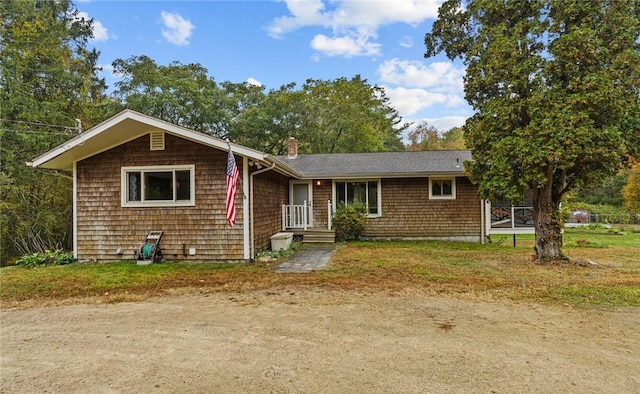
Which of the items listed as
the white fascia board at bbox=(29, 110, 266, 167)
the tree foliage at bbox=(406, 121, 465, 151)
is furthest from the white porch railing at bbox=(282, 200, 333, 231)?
the tree foliage at bbox=(406, 121, 465, 151)

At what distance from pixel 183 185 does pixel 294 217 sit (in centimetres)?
448

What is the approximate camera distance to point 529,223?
12.2 metres

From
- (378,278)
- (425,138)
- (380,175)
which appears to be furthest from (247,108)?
(425,138)

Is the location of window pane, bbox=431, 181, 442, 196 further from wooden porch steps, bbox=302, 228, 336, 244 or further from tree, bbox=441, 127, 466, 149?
tree, bbox=441, 127, 466, 149

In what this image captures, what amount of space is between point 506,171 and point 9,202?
17851 millimetres

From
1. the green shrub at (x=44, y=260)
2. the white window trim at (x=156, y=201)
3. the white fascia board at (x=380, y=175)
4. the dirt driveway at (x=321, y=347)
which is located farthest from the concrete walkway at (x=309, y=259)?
the green shrub at (x=44, y=260)

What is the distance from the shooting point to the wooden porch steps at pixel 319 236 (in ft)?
38.9

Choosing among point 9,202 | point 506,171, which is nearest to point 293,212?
point 506,171

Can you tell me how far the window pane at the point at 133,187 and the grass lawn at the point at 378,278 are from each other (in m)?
1.64

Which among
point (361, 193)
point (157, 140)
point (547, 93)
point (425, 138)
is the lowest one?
point (361, 193)

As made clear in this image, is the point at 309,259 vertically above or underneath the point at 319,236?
underneath

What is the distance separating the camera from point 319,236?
1191cm

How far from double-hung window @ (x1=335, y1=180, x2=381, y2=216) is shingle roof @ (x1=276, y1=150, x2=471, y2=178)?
531mm

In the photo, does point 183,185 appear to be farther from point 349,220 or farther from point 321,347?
point 321,347
